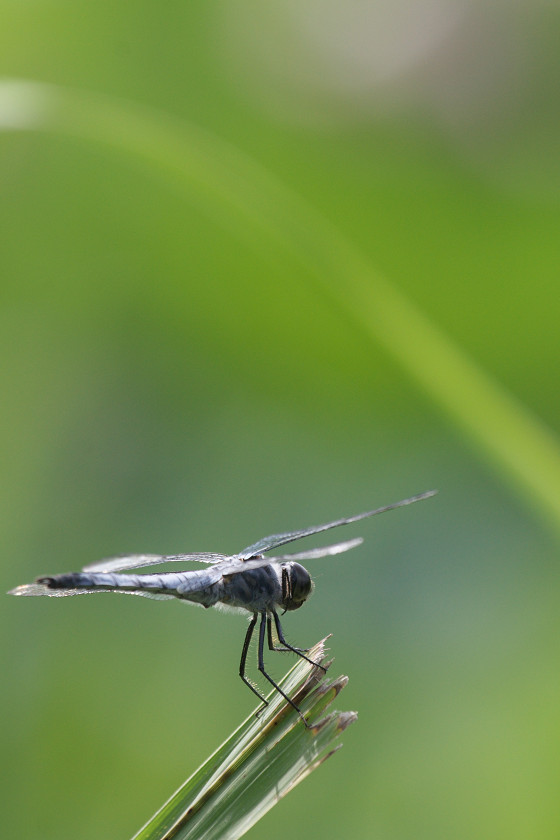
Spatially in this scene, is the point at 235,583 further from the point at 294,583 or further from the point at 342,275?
the point at 342,275

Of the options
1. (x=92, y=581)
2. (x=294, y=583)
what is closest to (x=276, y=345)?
(x=294, y=583)

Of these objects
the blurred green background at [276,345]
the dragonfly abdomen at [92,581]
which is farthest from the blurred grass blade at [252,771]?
the blurred green background at [276,345]

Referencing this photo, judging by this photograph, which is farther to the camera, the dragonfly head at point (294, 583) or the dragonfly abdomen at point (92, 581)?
the dragonfly head at point (294, 583)

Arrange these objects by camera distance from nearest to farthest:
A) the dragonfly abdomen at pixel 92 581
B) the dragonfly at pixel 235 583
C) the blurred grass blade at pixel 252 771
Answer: the blurred grass blade at pixel 252 771
the dragonfly abdomen at pixel 92 581
the dragonfly at pixel 235 583

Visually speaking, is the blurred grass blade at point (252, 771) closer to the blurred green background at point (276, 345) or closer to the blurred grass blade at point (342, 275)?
the blurred grass blade at point (342, 275)

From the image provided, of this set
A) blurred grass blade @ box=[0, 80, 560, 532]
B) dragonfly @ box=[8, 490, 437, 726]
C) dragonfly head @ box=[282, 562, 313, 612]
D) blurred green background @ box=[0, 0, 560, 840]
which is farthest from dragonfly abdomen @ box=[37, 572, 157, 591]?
blurred green background @ box=[0, 0, 560, 840]

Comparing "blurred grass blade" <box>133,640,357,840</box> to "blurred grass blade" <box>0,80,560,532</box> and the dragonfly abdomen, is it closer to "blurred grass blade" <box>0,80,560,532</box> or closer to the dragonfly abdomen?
the dragonfly abdomen
